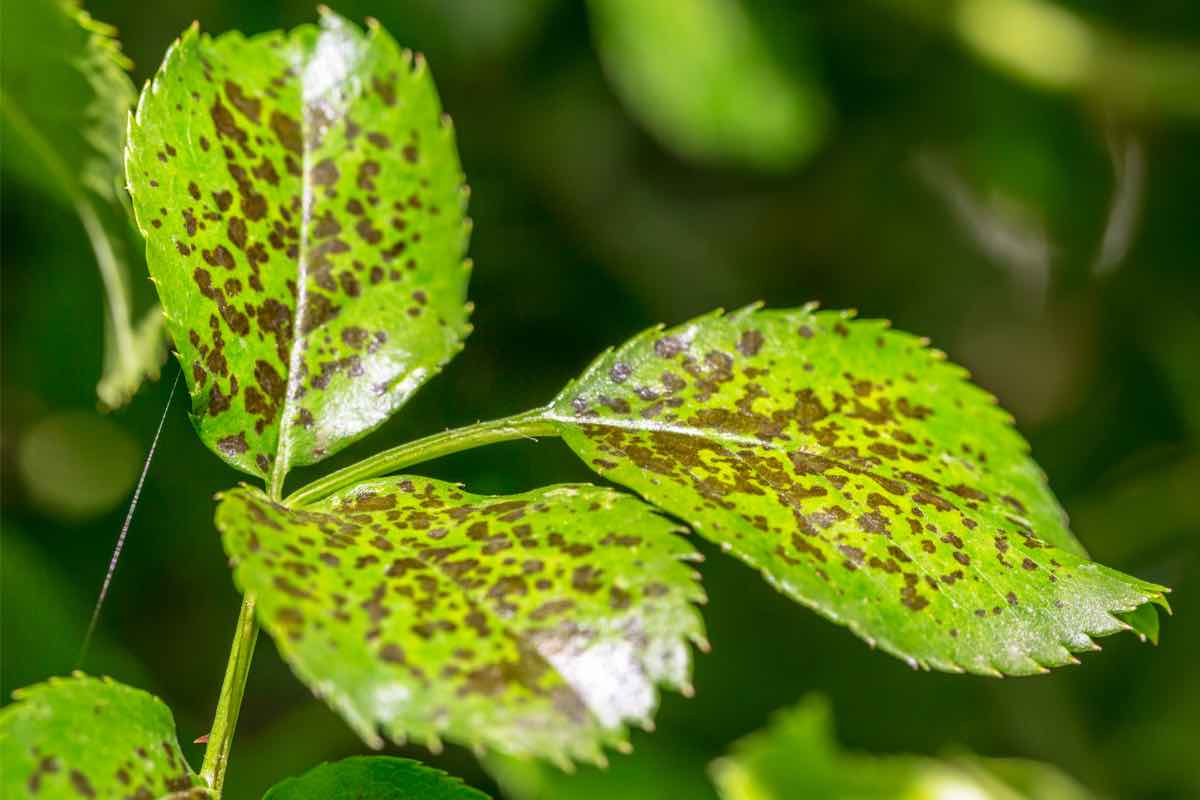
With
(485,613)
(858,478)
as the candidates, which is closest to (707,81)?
(858,478)

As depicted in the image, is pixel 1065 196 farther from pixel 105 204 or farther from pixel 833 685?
pixel 105 204

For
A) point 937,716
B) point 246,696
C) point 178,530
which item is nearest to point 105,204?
point 178,530

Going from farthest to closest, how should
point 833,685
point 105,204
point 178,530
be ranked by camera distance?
1. point 833,685
2. point 178,530
3. point 105,204

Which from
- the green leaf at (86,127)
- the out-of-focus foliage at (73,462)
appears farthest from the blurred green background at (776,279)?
the green leaf at (86,127)

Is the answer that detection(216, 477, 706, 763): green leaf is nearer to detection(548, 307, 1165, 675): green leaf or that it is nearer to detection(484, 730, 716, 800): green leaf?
detection(548, 307, 1165, 675): green leaf

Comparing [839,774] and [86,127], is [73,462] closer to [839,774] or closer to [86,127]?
[86,127]

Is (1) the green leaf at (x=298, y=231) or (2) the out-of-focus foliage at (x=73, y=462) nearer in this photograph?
(1) the green leaf at (x=298, y=231)

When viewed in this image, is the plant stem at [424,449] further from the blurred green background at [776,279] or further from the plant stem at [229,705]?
the blurred green background at [776,279]
